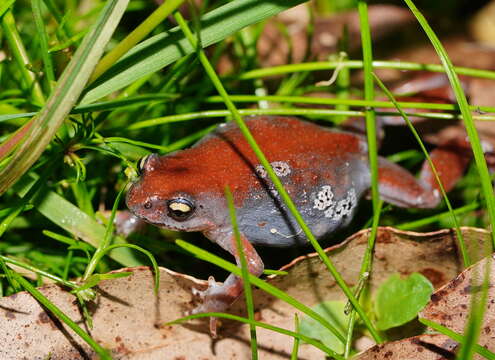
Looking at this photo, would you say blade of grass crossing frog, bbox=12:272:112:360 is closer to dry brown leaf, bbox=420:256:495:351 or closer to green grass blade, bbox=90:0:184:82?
green grass blade, bbox=90:0:184:82

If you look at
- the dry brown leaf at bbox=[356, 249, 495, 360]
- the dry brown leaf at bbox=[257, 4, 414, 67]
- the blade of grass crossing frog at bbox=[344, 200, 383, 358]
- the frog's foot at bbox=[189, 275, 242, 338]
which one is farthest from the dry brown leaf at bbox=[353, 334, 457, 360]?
the dry brown leaf at bbox=[257, 4, 414, 67]

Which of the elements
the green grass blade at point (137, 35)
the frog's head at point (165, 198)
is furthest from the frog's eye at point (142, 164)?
the green grass blade at point (137, 35)

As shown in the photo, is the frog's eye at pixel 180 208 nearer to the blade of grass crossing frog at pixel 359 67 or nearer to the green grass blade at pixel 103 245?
the green grass blade at pixel 103 245

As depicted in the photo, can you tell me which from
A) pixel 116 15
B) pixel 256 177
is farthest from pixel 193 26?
pixel 256 177

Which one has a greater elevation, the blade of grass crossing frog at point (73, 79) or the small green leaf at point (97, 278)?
the blade of grass crossing frog at point (73, 79)

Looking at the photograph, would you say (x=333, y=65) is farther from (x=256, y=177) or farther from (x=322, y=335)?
(x=322, y=335)
